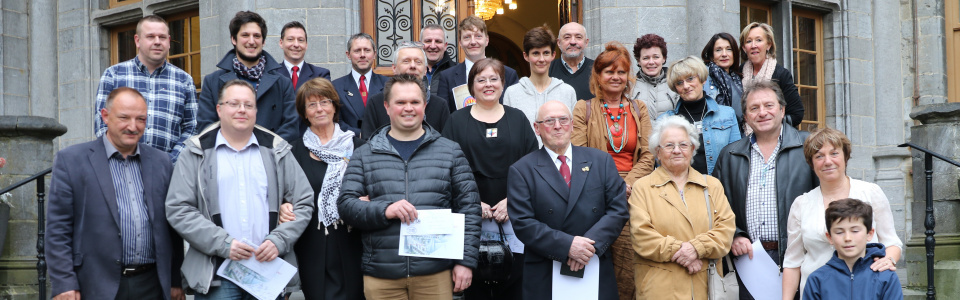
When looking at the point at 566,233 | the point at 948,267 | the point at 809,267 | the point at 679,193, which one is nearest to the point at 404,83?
the point at 566,233

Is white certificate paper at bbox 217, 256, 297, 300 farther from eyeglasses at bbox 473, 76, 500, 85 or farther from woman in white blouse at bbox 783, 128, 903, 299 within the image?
woman in white blouse at bbox 783, 128, 903, 299

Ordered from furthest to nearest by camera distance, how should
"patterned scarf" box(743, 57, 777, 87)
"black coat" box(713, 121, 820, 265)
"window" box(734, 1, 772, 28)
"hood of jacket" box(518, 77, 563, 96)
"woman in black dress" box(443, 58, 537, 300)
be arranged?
"window" box(734, 1, 772, 28)
"patterned scarf" box(743, 57, 777, 87)
"hood of jacket" box(518, 77, 563, 96)
"woman in black dress" box(443, 58, 537, 300)
"black coat" box(713, 121, 820, 265)

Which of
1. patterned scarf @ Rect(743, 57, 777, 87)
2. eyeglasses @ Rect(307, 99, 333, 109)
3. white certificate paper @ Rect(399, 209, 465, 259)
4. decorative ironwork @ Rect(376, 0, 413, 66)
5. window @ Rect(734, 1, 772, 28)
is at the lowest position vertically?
white certificate paper @ Rect(399, 209, 465, 259)

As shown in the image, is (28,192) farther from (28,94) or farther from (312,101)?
(28,94)

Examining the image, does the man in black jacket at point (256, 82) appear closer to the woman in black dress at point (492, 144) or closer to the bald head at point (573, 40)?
the woman in black dress at point (492, 144)

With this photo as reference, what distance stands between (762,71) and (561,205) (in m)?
2.26

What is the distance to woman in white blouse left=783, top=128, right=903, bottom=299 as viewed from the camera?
4469 millimetres

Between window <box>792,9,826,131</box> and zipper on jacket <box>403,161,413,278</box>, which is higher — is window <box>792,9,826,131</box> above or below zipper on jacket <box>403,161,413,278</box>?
above

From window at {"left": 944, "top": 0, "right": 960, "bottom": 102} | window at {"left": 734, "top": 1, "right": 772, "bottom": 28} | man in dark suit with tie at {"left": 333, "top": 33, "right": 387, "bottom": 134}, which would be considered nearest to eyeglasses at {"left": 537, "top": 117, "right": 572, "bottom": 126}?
man in dark suit with tie at {"left": 333, "top": 33, "right": 387, "bottom": 134}

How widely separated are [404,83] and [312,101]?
0.59 m

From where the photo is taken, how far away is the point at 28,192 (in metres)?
6.64

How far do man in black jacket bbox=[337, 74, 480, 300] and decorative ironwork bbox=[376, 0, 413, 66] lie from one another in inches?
147

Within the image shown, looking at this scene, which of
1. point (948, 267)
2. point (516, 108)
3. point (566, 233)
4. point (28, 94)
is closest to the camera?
point (566, 233)

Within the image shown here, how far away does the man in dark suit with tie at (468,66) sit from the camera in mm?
6285
